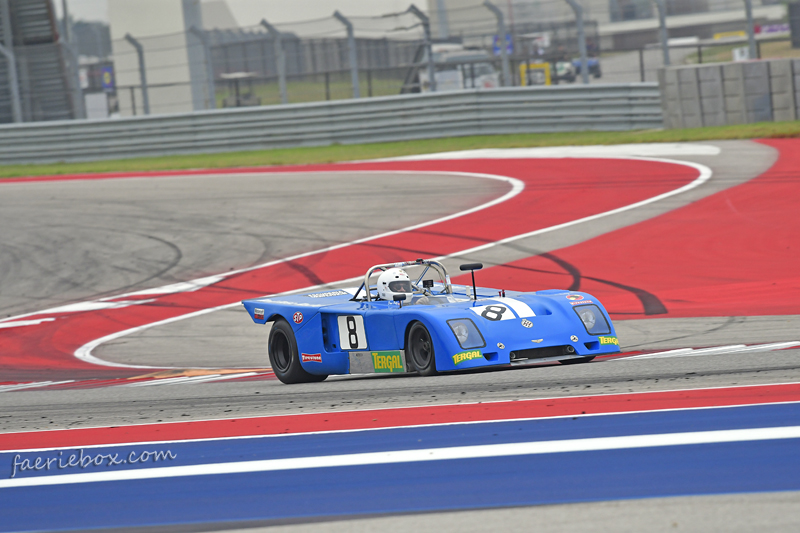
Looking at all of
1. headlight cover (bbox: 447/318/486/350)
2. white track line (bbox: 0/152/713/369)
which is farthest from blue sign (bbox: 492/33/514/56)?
headlight cover (bbox: 447/318/486/350)

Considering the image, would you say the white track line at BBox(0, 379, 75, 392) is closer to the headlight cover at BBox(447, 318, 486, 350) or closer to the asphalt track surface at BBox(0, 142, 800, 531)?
the asphalt track surface at BBox(0, 142, 800, 531)

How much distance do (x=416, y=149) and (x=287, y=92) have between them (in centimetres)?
443

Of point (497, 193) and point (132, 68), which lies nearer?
point (497, 193)

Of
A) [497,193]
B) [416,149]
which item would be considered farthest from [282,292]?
[416,149]

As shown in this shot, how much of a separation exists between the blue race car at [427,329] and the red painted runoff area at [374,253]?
2.31m

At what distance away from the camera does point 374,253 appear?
50.5 feet

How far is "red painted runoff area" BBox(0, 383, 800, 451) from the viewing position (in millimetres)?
5703

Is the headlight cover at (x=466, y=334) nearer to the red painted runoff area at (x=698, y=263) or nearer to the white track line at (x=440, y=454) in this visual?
the white track line at (x=440, y=454)

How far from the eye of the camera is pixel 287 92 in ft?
93.2

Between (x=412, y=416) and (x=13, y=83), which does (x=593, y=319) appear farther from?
(x=13, y=83)

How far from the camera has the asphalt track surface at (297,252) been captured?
6.12 metres

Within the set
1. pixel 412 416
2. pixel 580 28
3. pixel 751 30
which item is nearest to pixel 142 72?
pixel 580 28

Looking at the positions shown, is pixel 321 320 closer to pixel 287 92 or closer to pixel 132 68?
pixel 287 92

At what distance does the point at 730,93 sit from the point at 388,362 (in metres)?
17.7
